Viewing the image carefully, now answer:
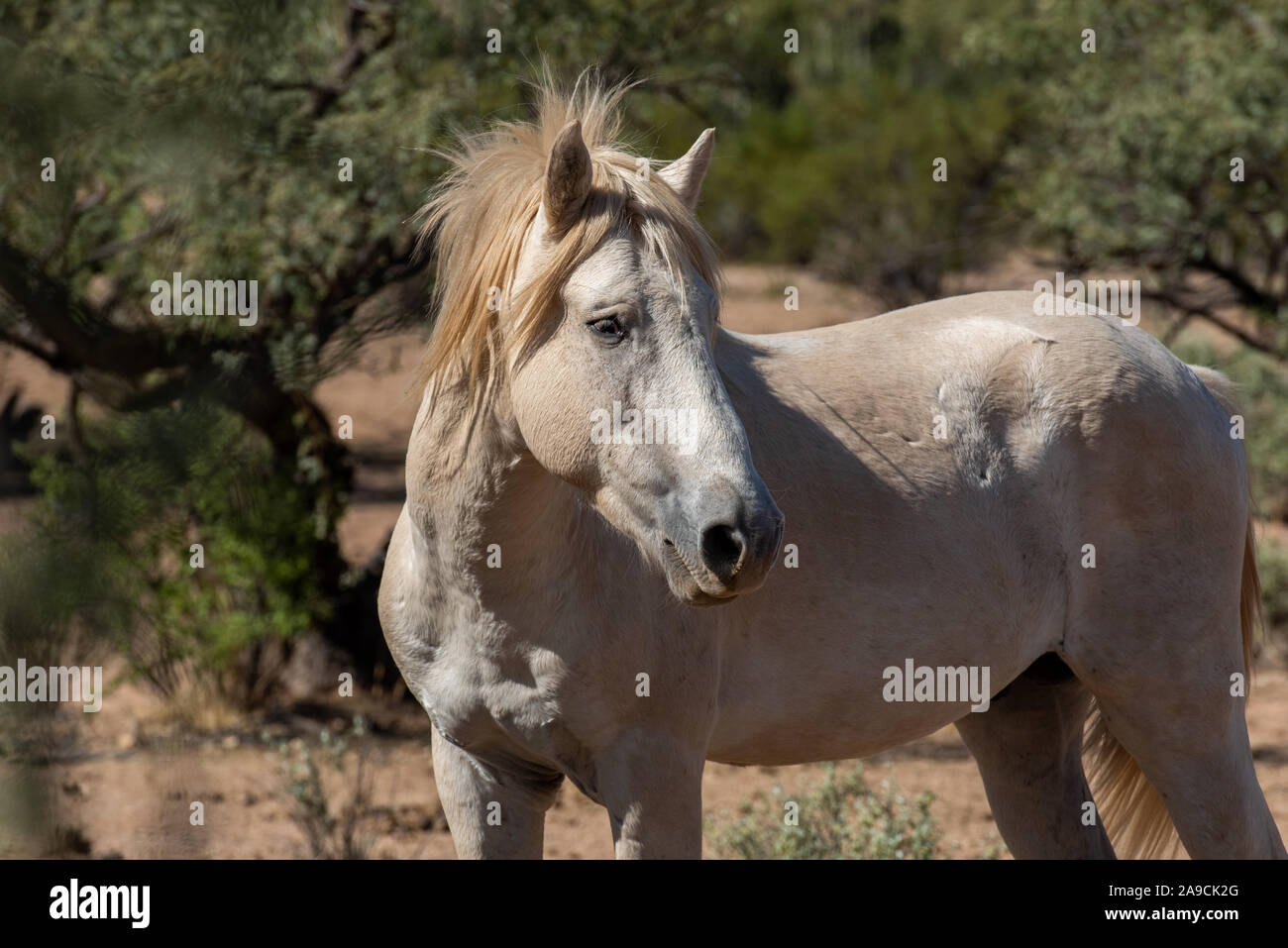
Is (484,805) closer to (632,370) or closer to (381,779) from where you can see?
(632,370)

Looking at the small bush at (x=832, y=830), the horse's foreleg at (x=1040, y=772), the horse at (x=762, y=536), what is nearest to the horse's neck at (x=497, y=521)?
the horse at (x=762, y=536)

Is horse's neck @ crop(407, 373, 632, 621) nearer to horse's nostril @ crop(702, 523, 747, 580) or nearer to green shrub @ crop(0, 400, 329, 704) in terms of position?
horse's nostril @ crop(702, 523, 747, 580)

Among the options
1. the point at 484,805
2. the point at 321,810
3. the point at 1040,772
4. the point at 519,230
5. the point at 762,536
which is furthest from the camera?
the point at 321,810

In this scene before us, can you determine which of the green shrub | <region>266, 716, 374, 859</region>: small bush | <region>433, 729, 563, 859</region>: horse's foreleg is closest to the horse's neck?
<region>433, 729, 563, 859</region>: horse's foreleg

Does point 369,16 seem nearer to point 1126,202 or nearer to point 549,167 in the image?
point 549,167

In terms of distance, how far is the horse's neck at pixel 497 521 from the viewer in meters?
2.54

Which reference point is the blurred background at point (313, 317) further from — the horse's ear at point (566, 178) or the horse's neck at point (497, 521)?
the horse's ear at point (566, 178)

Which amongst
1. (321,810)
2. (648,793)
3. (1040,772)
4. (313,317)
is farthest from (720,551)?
(313,317)

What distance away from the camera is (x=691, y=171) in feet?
8.63

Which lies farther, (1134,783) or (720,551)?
(1134,783)

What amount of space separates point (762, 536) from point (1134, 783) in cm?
199

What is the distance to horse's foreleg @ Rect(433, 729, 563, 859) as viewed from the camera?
2.86 meters

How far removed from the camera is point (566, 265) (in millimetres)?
2369
